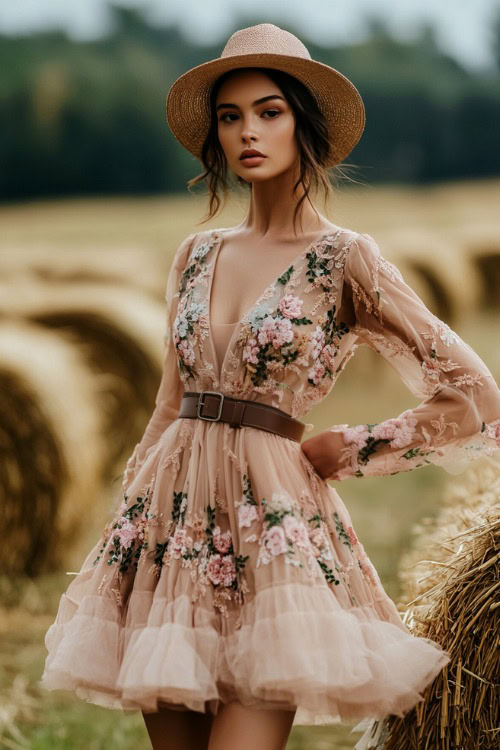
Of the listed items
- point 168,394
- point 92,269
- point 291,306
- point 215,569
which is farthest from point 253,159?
point 92,269

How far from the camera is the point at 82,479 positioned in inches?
180

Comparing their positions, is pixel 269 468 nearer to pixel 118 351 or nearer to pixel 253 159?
pixel 253 159

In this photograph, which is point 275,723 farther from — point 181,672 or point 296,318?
point 296,318

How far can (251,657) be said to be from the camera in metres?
1.74

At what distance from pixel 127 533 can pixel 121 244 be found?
10090 millimetres

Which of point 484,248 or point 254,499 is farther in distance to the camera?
point 484,248

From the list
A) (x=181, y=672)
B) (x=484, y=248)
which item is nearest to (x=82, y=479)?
(x=181, y=672)

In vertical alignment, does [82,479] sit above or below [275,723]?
above

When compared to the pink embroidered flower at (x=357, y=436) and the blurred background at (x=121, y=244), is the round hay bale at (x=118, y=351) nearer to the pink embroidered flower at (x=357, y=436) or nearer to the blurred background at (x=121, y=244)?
the blurred background at (x=121, y=244)

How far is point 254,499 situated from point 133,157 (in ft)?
50.7

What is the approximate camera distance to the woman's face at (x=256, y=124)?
2.05m

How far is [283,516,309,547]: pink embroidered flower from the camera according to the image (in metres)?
1.85

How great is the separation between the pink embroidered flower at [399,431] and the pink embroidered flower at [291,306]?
257 millimetres

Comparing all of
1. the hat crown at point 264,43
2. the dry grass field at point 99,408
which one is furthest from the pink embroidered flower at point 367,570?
the hat crown at point 264,43
